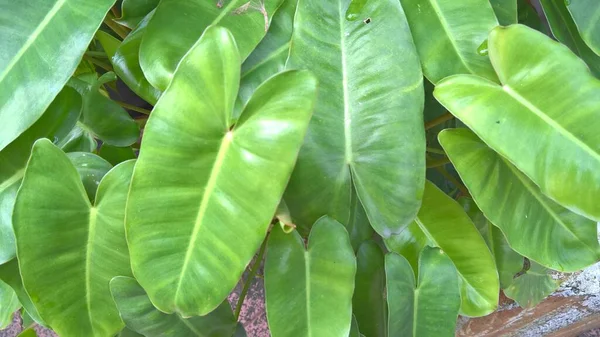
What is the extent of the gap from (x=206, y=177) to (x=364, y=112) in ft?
0.86

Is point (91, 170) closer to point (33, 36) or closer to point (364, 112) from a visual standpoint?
point (33, 36)

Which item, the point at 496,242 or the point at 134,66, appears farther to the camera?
the point at 496,242

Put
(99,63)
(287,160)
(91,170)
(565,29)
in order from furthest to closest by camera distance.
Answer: (99,63) < (565,29) < (91,170) < (287,160)

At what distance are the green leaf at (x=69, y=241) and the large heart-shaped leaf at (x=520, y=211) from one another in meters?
0.51

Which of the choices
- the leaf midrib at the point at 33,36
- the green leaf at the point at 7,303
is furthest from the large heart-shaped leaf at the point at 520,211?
the green leaf at the point at 7,303

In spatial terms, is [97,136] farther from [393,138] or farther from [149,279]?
[393,138]

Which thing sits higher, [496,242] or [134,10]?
[134,10]

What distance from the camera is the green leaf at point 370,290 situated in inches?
35.1

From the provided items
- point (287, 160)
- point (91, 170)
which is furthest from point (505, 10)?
point (91, 170)

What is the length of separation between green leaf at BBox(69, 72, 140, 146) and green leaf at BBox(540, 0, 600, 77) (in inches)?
30.7

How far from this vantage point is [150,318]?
0.73 m

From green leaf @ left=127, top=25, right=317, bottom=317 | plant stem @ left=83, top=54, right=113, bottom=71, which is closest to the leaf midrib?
green leaf @ left=127, top=25, right=317, bottom=317

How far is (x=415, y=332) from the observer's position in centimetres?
83

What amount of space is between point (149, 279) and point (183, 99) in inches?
9.0
